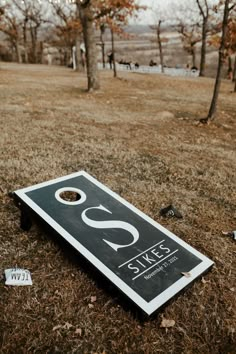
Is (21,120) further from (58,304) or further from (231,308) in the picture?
(231,308)

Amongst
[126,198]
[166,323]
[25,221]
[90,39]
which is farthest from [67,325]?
[90,39]

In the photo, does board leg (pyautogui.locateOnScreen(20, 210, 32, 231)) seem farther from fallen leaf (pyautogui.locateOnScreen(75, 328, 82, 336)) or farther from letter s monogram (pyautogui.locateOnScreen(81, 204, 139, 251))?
fallen leaf (pyautogui.locateOnScreen(75, 328, 82, 336))

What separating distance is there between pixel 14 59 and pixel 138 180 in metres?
43.1

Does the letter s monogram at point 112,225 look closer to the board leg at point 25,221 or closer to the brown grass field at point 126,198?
the brown grass field at point 126,198

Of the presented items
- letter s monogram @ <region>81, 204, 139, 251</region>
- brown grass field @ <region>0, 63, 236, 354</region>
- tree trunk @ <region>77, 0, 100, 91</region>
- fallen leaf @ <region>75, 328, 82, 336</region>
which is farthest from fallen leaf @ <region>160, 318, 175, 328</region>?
tree trunk @ <region>77, 0, 100, 91</region>

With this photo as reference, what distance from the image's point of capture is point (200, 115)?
8852 mm

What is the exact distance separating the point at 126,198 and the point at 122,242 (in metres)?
1.36

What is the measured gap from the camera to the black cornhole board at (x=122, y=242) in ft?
7.63

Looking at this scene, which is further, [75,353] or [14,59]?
[14,59]

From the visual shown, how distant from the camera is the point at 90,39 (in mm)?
10805

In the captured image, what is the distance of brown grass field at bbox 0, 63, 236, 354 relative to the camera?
2230 millimetres

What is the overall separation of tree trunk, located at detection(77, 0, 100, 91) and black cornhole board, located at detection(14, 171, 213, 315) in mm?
8768

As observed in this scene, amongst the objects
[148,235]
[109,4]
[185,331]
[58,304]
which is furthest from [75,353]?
[109,4]

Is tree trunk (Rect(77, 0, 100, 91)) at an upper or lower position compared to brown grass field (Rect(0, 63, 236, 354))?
upper
